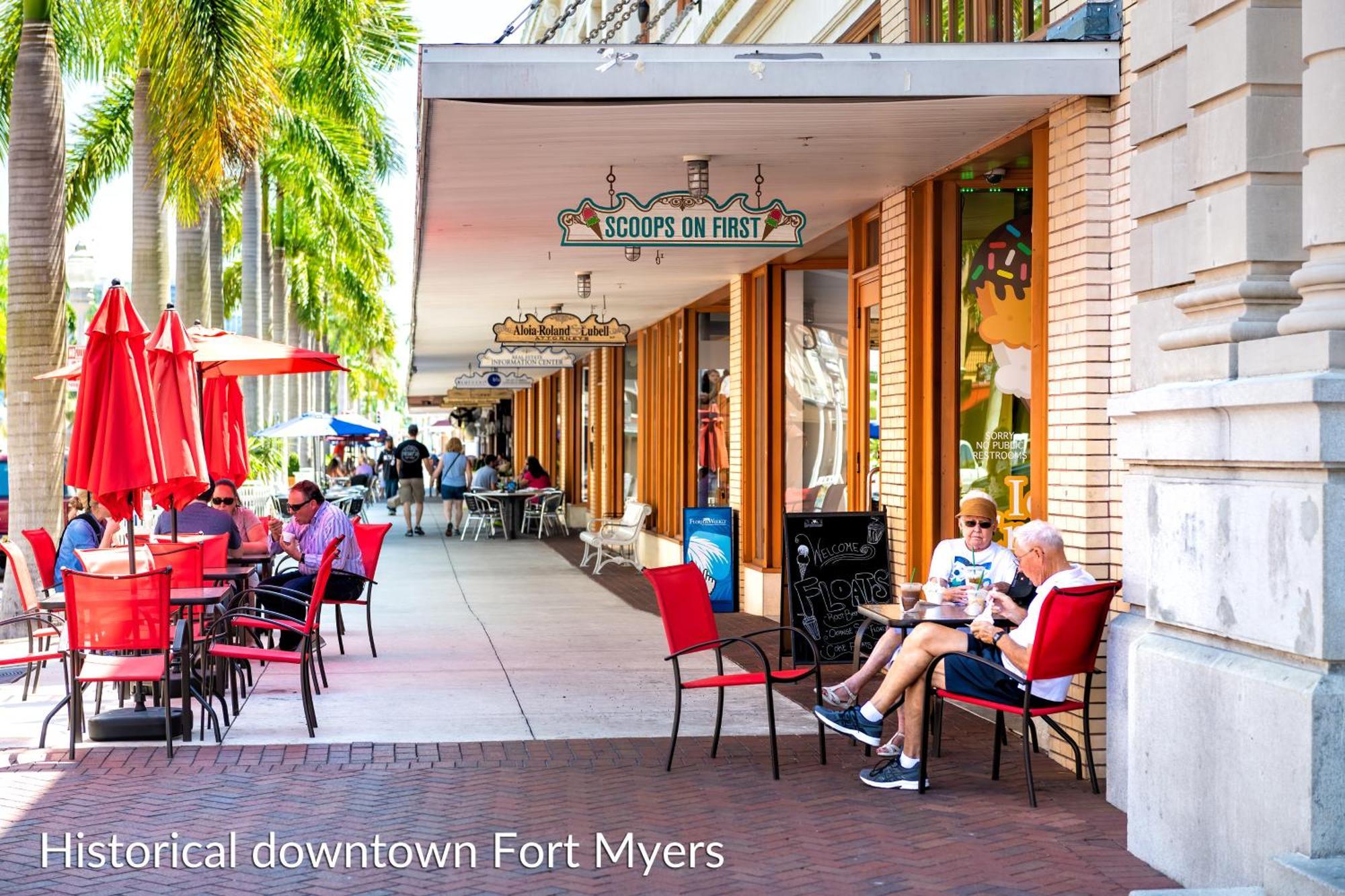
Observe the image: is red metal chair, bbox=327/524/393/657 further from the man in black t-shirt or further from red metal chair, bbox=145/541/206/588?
the man in black t-shirt


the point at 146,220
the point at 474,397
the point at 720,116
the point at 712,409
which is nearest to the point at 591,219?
the point at 720,116

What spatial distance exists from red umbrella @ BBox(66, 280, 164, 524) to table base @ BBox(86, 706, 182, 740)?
3.54ft

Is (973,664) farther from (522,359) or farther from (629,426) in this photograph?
(629,426)

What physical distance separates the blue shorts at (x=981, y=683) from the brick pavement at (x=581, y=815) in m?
0.45

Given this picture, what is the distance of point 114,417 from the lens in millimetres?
8336

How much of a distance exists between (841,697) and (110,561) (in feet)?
14.5

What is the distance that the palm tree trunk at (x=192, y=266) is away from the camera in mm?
19156

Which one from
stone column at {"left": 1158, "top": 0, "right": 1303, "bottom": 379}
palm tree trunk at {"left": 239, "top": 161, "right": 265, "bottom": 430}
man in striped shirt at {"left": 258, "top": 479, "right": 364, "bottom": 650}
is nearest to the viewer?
stone column at {"left": 1158, "top": 0, "right": 1303, "bottom": 379}

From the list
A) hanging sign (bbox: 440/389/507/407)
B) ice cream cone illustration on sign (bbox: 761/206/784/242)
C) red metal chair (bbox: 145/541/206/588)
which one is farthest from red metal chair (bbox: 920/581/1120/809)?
hanging sign (bbox: 440/389/507/407)

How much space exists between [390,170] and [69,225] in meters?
10.6

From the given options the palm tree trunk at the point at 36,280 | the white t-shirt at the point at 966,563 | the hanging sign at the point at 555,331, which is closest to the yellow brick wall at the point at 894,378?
the white t-shirt at the point at 966,563

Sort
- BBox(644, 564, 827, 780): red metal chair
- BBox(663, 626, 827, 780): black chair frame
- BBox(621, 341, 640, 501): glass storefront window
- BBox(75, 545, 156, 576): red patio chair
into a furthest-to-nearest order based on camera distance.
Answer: BBox(621, 341, 640, 501): glass storefront window → BBox(75, 545, 156, 576): red patio chair → BBox(644, 564, 827, 780): red metal chair → BBox(663, 626, 827, 780): black chair frame

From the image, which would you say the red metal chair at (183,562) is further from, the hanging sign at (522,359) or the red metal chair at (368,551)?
the hanging sign at (522,359)

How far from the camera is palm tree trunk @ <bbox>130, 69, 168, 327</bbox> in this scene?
55.7ft
